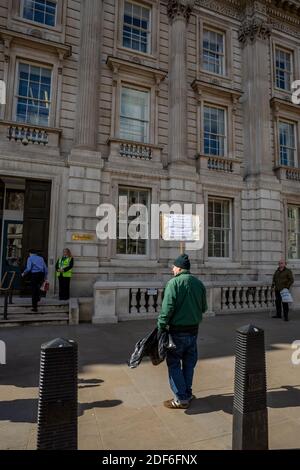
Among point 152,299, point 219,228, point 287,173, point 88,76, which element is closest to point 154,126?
point 88,76

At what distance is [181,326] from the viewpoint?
3.79 m

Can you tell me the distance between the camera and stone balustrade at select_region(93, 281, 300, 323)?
29.9ft

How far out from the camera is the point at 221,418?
346cm

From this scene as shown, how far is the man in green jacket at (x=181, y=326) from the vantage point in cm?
371

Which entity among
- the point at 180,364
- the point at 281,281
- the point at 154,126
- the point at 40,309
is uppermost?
Answer: the point at 154,126

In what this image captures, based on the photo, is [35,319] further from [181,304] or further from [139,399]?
[181,304]

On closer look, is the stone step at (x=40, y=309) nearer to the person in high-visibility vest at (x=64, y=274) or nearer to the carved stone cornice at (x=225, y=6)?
the person in high-visibility vest at (x=64, y=274)

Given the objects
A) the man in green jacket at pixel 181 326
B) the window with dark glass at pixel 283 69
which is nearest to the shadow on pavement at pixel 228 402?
the man in green jacket at pixel 181 326

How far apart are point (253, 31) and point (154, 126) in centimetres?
753

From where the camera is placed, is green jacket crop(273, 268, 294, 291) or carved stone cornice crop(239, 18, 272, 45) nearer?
green jacket crop(273, 268, 294, 291)

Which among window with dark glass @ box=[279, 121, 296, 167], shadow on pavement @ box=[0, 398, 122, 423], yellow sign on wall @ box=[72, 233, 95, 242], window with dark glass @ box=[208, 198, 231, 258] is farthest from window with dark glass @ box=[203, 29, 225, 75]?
shadow on pavement @ box=[0, 398, 122, 423]

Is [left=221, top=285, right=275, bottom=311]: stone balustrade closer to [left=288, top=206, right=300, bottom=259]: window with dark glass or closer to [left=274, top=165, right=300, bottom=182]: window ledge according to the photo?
[left=288, top=206, right=300, bottom=259]: window with dark glass

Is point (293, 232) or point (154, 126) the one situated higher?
point (154, 126)
